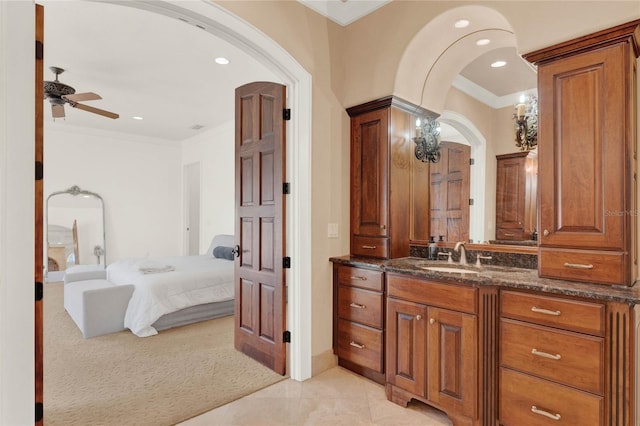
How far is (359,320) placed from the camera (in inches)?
105

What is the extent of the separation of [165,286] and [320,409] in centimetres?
243

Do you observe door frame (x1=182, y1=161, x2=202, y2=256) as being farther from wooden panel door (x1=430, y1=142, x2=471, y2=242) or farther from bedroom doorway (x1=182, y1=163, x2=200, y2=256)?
wooden panel door (x1=430, y1=142, x2=471, y2=242)

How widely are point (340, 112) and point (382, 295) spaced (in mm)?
1604

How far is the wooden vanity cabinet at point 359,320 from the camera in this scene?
2.52 m

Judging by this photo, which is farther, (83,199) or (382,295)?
(83,199)

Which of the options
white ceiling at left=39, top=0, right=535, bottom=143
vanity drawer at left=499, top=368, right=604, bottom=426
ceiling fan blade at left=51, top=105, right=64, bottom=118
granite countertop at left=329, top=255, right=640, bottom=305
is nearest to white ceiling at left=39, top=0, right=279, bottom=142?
white ceiling at left=39, top=0, right=535, bottom=143

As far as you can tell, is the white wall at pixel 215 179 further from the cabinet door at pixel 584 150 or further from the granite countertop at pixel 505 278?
the cabinet door at pixel 584 150

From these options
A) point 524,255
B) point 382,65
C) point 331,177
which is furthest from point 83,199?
point 524,255

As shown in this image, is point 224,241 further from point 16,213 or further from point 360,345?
point 16,213

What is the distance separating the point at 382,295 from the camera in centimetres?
250

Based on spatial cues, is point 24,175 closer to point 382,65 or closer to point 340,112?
point 340,112

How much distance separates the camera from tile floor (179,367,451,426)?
7.04 ft

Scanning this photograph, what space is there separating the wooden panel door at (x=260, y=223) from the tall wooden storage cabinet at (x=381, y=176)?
685 mm

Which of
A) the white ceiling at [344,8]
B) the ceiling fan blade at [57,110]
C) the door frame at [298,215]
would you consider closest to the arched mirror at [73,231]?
the ceiling fan blade at [57,110]
